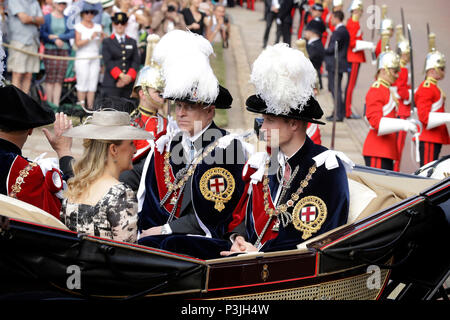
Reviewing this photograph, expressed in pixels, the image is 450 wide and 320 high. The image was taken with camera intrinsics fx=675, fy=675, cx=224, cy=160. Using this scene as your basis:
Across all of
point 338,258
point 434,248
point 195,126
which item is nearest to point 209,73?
point 195,126

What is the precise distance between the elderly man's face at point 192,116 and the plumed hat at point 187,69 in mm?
77

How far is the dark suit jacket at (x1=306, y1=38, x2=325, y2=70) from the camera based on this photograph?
35.4 feet

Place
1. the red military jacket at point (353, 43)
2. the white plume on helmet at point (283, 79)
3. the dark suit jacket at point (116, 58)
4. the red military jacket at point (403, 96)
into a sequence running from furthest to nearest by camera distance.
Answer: the red military jacket at point (353, 43)
the dark suit jacket at point (116, 58)
the red military jacket at point (403, 96)
the white plume on helmet at point (283, 79)

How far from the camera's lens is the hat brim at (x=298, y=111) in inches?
149

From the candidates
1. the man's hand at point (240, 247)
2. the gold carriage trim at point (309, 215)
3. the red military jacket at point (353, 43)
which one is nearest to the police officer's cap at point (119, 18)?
the red military jacket at point (353, 43)

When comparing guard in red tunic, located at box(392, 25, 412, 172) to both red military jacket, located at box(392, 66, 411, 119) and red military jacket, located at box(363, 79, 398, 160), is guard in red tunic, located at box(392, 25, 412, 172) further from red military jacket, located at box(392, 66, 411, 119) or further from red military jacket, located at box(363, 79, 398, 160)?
red military jacket, located at box(363, 79, 398, 160)

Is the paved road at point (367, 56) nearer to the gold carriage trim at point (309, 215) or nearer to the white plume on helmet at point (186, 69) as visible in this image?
the white plume on helmet at point (186, 69)

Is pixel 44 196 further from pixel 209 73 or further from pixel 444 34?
pixel 444 34

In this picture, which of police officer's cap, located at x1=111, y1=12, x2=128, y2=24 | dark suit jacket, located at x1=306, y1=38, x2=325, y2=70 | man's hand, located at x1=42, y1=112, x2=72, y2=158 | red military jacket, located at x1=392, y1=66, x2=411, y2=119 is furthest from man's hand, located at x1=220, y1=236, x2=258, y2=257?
dark suit jacket, located at x1=306, y1=38, x2=325, y2=70

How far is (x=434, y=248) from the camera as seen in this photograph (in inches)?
157

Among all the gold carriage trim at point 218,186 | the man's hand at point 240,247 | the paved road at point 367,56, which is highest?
the gold carriage trim at point 218,186

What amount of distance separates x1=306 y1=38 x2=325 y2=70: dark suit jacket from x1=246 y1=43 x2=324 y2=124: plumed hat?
6978 mm
